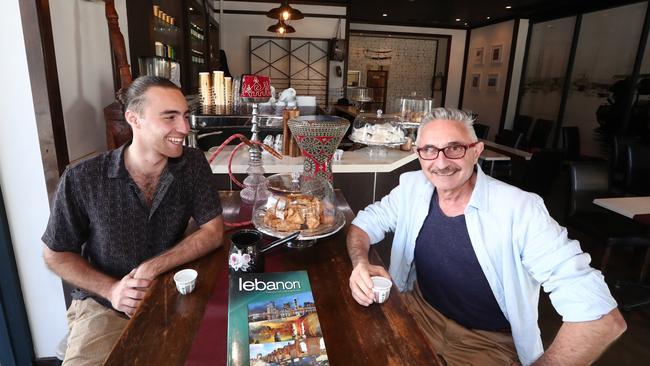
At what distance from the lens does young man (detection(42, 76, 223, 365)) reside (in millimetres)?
1231

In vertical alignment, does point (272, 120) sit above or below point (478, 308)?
above

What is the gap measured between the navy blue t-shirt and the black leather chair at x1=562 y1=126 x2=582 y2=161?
503 centimetres

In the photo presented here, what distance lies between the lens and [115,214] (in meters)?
1.27

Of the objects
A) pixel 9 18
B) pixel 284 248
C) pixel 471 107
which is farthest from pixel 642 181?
pixel 471 107

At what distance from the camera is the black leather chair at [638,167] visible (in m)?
3.44

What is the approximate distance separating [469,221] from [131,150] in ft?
3.97

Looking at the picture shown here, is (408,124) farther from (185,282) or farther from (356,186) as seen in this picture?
(185,282)

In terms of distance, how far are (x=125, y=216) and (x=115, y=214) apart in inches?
1.2

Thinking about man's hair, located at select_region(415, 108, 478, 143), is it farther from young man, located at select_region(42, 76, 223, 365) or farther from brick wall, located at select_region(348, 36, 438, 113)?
brick wall, located at select_region(348, 36, 438, 113)

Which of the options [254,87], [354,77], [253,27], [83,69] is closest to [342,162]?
[254,87]

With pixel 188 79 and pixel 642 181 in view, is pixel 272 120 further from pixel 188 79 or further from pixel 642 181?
pixel 642 181

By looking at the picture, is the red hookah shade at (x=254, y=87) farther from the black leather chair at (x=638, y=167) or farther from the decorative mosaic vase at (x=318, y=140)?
the black leather chair at (x=638, y=167)

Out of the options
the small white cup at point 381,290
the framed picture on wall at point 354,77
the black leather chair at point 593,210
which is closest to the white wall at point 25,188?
the small white cup at point 381,290

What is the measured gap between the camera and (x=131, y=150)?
53.0 inches
